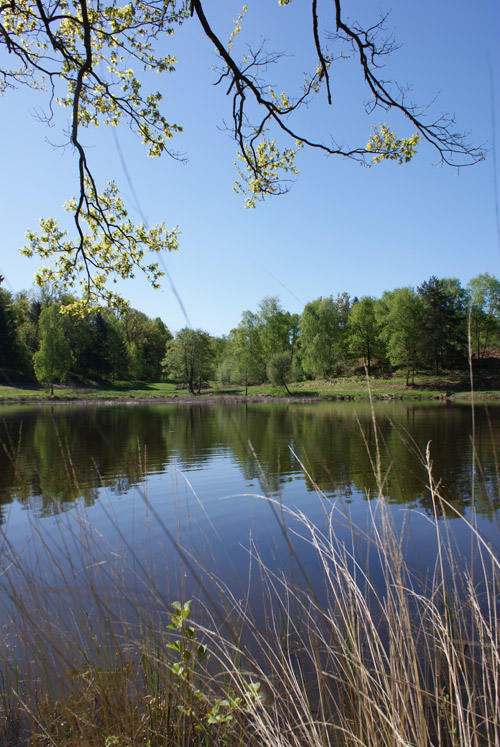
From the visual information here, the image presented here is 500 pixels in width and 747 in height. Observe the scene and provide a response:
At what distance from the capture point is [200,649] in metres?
2.51

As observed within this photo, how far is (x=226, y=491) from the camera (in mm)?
11117

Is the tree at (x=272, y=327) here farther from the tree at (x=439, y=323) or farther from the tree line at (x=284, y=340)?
the tree at (x=439, y=323)

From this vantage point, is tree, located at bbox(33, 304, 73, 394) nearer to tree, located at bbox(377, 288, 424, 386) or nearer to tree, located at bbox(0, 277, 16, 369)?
tree, located at bbox(0, 277, 16, 369)

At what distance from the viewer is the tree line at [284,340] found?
56.2 meters

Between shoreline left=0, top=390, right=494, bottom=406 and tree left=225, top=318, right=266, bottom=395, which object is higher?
tree left=225, top=318, right=266, bottom=395

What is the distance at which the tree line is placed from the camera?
184 feet

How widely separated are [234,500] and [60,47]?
8824 millimetres

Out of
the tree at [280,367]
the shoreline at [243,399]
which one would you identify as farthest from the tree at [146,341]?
the tree at [280,367]

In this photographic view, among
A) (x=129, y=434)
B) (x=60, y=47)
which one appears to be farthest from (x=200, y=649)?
(x=129, y=434)

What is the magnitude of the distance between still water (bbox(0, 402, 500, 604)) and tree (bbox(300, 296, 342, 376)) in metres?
38.1

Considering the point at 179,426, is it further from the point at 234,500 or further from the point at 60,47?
the point at 60,47

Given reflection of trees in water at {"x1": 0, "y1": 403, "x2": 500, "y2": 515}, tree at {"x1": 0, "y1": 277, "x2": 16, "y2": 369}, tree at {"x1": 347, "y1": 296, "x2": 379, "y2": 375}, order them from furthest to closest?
tree at {"x1": 347, "y1": 296, "x2": 379, "y2": 375}, tree at {"x1": 0, "y1": 277, "x2": 16, "y2": 369}, reflection of trees in water at {"x1": 0, "y1": 403, "x2": 500, "y2": 515}

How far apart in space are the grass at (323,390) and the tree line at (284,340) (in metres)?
1.83

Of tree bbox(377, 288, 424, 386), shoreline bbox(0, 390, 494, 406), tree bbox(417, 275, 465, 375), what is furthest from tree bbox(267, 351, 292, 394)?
tree bbox(417, 275, 465, 375)
